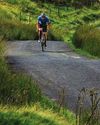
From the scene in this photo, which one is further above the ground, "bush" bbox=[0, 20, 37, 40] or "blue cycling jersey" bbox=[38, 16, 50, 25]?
"blue cycling jersey" bbox=[38, 16, 50, 25]

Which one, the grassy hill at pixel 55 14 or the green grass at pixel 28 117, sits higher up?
the green grass at pixel 28 117

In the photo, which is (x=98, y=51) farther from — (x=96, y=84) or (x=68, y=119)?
(x=68, y=119)

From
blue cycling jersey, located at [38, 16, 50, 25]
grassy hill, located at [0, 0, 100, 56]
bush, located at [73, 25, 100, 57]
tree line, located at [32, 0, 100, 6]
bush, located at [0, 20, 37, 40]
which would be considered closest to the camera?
bush, located at [73, 25, 100, 57]

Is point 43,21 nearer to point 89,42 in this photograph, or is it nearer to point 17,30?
point 89,42

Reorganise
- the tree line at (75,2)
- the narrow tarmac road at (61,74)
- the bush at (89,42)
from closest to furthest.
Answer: the narrow tarmac road at (61,74), the bush at (89,42), the tree line at (75,2)

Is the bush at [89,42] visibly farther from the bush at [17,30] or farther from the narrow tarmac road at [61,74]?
the narrow tarmac road at [61,74]

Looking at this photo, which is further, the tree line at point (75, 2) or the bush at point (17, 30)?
the tree line at point (75, 2)

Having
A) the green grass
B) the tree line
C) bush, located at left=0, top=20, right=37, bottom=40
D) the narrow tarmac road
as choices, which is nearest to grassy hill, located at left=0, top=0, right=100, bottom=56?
the tree line

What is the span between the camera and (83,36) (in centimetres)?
3216

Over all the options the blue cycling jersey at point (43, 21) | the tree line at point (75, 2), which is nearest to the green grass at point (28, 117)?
the blue cycling jersey at point (43, 21)

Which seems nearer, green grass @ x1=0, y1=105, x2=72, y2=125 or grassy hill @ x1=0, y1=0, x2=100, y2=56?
green grass @ x1=0, y1=105, x2=72, y2=125

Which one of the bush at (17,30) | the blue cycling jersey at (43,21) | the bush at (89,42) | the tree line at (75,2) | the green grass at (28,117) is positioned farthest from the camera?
the tree line at (75,2)

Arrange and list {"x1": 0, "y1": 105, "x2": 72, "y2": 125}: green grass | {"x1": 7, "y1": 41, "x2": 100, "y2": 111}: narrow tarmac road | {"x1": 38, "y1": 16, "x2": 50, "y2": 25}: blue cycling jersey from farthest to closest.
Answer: {"x1": 38, "y1": 16, "x2": 50, "y2": 25}: blue cycling jersey < {"x1": 7, "y1": 41, "x2": 100, "y2": 111}: narrow tarmac road < {"x1": 0, "y1": 105, "x2": 72, "y2": 125}: green grass

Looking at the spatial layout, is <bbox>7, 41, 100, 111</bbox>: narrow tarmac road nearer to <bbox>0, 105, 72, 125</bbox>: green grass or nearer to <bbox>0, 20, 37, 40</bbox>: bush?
<bbox>0, 105, 72, 125</bbox>: green grass
